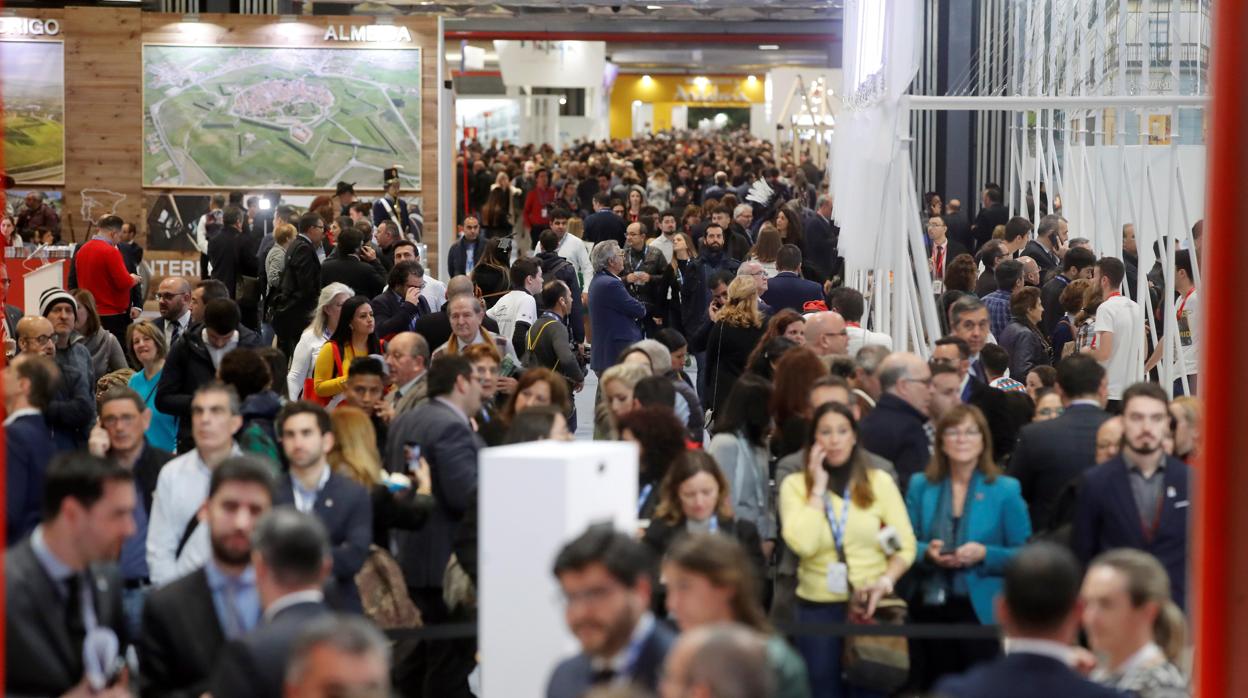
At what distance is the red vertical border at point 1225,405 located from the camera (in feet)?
13.9

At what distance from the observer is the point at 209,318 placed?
7773 mm

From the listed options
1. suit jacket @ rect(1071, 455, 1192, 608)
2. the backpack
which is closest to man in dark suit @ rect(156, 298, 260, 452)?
the backpack

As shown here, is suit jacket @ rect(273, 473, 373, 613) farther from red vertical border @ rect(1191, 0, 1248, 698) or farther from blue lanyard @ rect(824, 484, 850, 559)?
red vertical border @ rect(1191, 0, 1248, 698)

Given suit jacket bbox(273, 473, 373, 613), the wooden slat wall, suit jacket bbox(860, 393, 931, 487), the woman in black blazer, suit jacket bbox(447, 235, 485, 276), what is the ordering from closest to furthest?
suit jacket bbox(273, 473, 373, 613) → the woman in black blazer → suit jacket bbox(860, 393, 931, 487) → suit jacket bbox(447, 235, 485, 276) → the wooden slat wall

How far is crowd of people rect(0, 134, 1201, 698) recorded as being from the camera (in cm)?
382

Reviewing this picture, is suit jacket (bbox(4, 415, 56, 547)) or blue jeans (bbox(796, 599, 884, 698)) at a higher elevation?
suit jacket (bbox(4, 415, 56, 547))

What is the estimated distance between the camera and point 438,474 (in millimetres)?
5996

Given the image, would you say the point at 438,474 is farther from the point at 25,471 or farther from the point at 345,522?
the point at 25,471

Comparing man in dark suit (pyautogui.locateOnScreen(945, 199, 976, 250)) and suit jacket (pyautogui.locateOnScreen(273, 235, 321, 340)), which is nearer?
suit jacket (pyautogui.locateOnScreen(273, 235, 321, 340))

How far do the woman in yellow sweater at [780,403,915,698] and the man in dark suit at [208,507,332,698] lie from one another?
1996 mm

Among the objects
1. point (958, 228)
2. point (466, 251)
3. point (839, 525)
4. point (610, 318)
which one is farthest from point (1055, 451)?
point (958, 228)

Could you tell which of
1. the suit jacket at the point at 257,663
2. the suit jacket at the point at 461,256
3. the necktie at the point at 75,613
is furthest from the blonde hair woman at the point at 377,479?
the suit jacket at the point at 461,256

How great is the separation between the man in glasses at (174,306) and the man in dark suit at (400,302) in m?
1.11

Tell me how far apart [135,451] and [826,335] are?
3.37m
